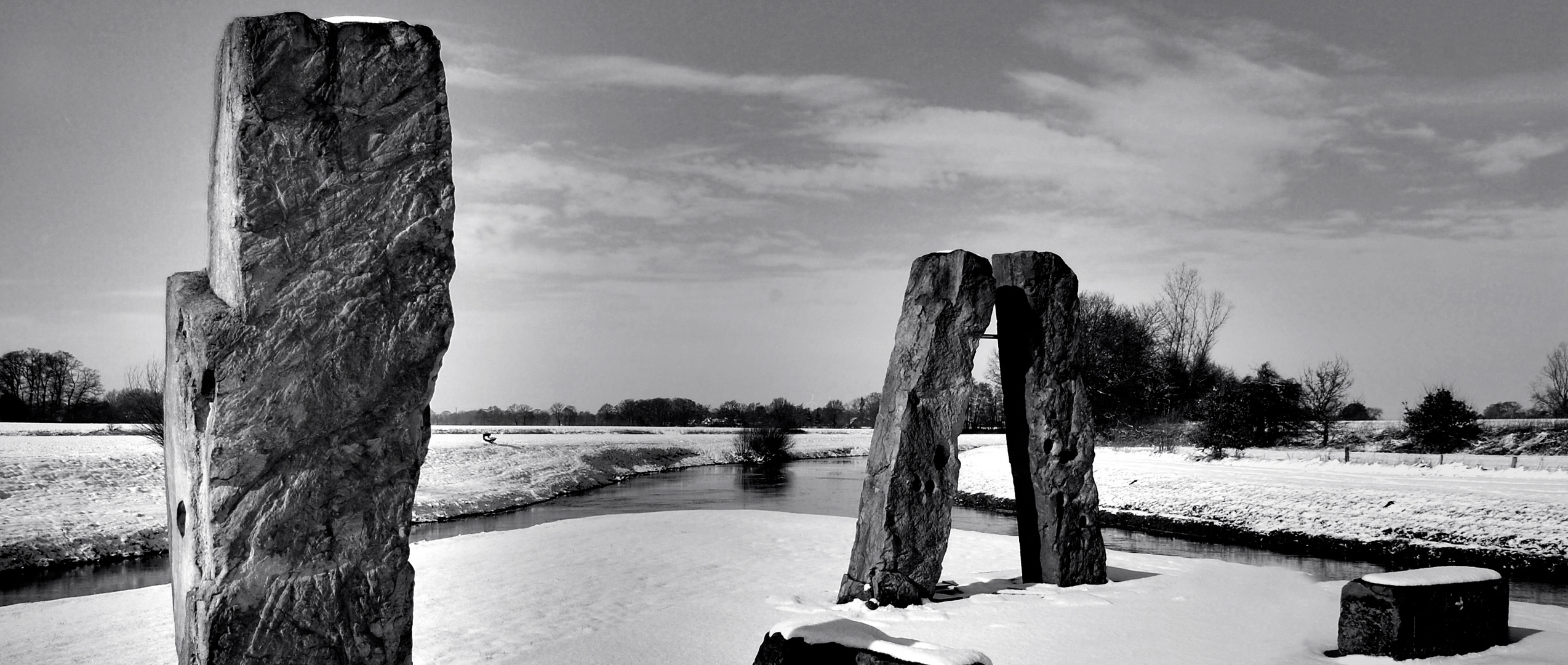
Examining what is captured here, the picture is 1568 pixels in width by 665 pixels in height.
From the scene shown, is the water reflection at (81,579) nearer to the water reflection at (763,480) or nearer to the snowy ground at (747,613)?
the snowy ground at (747,613)

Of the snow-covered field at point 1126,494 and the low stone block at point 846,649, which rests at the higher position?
the low stone block at point 846,649

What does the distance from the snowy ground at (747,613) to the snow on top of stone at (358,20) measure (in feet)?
15.8

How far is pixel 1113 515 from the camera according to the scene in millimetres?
22203

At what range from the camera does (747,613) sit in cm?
883

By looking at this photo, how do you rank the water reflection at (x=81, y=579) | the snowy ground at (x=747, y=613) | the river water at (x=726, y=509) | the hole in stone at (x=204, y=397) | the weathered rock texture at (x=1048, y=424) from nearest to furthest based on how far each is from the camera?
1. the hole in stone at (x=204, y=397)
2. the snowy ground at (x=747, y=613)
3. the weathered rock texture at (x=1048, y=424)
4. the water reflection at (x=81, y=579)
5. the river water at (x=726, y=509)

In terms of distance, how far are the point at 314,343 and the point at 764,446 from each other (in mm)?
38654

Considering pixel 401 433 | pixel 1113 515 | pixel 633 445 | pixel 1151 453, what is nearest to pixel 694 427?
pixel 633 445

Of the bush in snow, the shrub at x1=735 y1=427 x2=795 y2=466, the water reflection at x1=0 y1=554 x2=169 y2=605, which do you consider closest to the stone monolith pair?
the water reflection at x1=0 y1=554 x2=169 y2=605

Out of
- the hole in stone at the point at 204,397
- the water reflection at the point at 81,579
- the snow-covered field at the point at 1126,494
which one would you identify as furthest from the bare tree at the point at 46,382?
the hole in stone at the point at 204,397

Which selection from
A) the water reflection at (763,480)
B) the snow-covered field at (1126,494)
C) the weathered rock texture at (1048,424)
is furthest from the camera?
the water reflection at (763,480)

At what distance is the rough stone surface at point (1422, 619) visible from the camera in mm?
6965

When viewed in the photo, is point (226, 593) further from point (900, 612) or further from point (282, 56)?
point (900, 612)

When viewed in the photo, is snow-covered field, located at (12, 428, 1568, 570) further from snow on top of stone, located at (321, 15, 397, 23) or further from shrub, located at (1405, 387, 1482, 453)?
snow on top of stone, located at (321, 15, 397, 23)

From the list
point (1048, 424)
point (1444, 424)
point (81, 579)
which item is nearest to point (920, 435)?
point (1048, 424)
